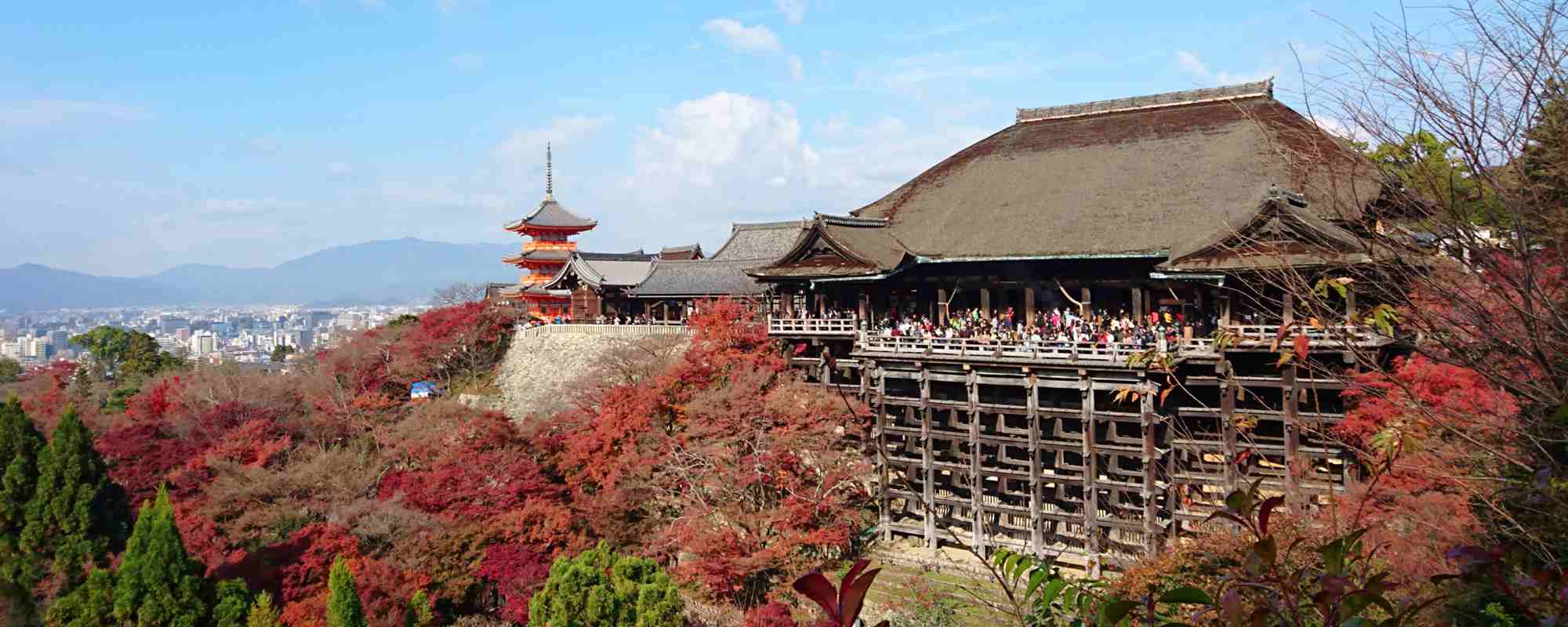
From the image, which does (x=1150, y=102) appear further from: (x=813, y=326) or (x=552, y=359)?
(x=552, y=359)

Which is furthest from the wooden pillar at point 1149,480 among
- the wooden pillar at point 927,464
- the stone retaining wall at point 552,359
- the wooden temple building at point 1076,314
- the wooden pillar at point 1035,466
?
the stone retaining wall at point 552,359

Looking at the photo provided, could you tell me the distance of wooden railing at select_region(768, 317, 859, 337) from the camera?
24.4 meters

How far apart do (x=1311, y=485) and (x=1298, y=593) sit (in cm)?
1725

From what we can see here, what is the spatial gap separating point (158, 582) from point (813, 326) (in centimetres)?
1501

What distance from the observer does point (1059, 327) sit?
21.1 meters

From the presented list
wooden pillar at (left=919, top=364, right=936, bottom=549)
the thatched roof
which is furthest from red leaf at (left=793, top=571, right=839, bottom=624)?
wooden pillar at (left=919, top=364, right=936, bottom=549)

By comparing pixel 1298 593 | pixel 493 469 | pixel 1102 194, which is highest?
pixel 1102 194

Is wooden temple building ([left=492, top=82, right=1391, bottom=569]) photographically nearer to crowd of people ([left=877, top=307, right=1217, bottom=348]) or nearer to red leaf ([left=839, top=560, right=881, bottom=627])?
crowd of people ([left=877, top=307, right=1217, bottom=348])

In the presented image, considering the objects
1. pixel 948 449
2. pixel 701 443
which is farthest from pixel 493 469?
pixel 948 449

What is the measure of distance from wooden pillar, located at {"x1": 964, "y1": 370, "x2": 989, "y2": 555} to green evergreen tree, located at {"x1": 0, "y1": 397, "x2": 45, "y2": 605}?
19347mm

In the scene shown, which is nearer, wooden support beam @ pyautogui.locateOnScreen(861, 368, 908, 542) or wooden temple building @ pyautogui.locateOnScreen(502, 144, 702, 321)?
wooden support beam @ pyautogui.locateOnScreen(861, 368, 908, 542)

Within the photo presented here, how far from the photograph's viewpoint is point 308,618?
713 inches

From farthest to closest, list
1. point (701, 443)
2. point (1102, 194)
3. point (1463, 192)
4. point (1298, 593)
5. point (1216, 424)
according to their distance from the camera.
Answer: point (1102, 194) → point (701, 443) → point (1216, 424) → point (1463, 192) → point (1298, 593)

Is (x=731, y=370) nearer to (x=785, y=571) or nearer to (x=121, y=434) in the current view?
(x=785, y=571)
